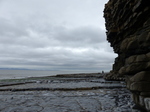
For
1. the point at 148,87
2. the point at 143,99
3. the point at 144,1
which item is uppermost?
the point at 144,1

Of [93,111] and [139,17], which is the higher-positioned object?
[139,17]

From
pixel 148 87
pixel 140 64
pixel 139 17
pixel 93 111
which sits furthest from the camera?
pixel 139 17

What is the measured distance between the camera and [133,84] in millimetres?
7730

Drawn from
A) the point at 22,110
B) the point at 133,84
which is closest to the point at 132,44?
the point at 133,84

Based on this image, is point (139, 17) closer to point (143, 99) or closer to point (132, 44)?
point (132, 44)

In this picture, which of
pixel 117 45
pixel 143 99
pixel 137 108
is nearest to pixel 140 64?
pixel 143 99

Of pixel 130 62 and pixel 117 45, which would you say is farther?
pixel 117 45

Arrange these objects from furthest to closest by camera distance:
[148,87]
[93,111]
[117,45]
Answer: [117,45]
[93,111]
[148,87]

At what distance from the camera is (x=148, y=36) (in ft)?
23.4

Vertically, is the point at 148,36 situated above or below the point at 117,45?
below

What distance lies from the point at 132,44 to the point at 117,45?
108 feet

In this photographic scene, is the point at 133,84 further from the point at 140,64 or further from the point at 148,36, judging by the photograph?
the point at 148,36

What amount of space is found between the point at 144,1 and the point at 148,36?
4.19 metres

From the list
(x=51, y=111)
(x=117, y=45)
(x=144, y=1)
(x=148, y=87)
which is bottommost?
(x=51, y=111)
